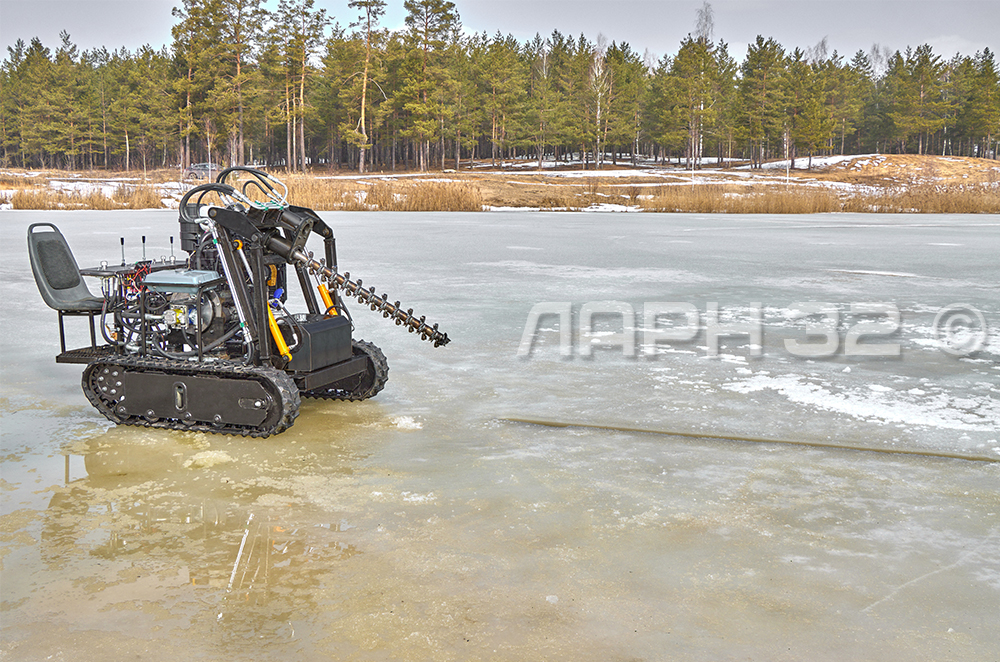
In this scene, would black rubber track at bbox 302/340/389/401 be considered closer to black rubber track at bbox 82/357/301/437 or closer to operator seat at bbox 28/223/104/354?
black rubber track at bbox 82/357/301/437

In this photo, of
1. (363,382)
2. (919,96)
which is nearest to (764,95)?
(919,96)

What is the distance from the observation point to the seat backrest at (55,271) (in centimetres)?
549

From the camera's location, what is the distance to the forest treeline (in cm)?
8219

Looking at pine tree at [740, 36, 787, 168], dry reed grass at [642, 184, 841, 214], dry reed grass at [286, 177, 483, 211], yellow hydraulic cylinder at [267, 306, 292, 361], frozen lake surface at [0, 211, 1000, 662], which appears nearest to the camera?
frozen lake surface at [0, 211, 1000, 662]

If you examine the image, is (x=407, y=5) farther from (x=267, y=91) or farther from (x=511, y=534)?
(x=511, y=534)

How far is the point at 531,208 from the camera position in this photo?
33.2 meters

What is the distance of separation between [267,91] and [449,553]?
8418cm

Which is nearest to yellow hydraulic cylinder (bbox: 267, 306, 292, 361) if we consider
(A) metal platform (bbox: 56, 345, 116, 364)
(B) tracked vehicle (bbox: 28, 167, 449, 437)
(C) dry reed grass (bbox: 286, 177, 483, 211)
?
(B) tracked vehicle (bbox: 28, 167, 449, 437)

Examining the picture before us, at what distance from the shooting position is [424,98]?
271ft

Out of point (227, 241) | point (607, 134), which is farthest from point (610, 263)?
point (607, 134)

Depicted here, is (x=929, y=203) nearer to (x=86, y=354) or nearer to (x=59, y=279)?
(x=59, y=279)

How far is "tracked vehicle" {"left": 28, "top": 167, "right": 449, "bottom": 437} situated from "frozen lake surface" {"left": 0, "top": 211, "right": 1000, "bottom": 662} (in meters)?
0.20

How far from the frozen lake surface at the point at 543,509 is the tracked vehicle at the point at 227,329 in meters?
0.20

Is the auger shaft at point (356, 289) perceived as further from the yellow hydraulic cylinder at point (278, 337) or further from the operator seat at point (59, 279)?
the operator seat at point (59, 279)
